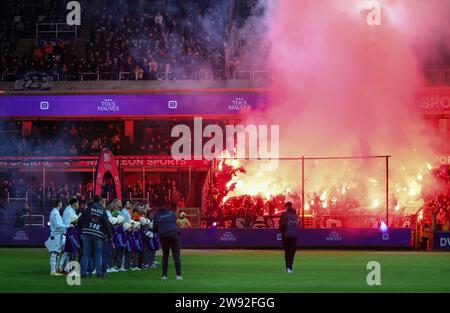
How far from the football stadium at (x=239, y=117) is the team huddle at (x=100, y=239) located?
23.4 ft

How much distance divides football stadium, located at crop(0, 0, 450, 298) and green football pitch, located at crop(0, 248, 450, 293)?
90.6 inches

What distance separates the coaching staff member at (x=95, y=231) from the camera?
20.2 m

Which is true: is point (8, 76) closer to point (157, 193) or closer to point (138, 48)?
point (138, 48)

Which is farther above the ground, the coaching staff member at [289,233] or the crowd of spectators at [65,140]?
the crowd of spectators at [65,140]

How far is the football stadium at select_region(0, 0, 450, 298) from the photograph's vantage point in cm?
3503

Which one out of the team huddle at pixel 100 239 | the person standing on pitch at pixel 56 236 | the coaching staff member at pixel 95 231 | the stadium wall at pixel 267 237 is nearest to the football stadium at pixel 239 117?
the stadium wall at pixel 267 237

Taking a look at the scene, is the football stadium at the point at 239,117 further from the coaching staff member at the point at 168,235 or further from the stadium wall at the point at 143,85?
the coaching staff member at the point at 168,235

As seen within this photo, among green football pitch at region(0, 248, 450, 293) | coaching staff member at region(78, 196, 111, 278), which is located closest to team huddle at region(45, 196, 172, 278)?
coaching staff member at region(78, 196, 111, 278)

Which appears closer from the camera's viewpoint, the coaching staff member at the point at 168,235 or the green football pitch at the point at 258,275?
the green football pitch at the point at 258,275

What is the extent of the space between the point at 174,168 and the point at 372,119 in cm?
943

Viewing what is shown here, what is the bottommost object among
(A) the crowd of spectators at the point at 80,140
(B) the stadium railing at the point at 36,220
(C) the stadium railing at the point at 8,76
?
(B) the stadium railing at the point at 36,220

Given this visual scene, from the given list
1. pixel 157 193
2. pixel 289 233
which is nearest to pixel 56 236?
pixel 289 233

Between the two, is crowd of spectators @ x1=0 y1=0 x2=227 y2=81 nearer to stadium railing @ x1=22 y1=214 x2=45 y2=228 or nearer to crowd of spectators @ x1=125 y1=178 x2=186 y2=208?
crowd of spectators @ x1=125 y1=178 x2=186 y2=208
